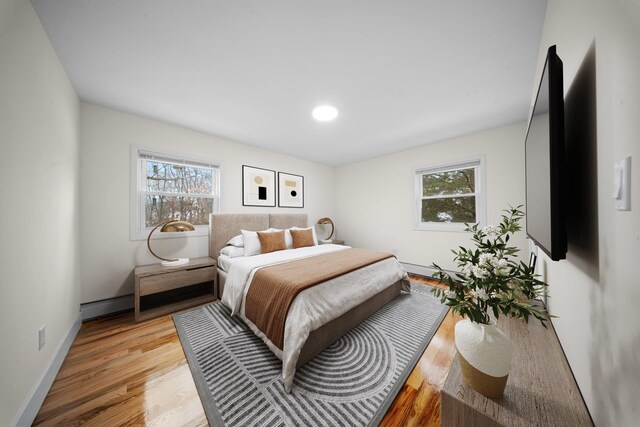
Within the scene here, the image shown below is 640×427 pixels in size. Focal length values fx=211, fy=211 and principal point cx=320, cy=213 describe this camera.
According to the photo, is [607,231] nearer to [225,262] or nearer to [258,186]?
[225,262]

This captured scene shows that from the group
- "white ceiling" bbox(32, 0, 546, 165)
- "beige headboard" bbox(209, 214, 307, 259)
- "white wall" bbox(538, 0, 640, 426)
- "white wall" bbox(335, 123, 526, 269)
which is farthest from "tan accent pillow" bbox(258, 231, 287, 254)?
"white wall" bbox(538, 0, 640, 426)

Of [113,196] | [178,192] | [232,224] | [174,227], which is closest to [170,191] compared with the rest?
[178,192]

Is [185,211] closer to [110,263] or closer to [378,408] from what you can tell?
[110,263]

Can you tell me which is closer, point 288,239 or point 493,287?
point 493,287

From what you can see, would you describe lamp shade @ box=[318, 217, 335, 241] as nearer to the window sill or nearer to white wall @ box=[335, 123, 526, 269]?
white wall @ box=[335, 123, 526, 269]

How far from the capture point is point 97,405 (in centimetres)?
133

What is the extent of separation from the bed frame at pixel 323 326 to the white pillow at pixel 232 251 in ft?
0.54

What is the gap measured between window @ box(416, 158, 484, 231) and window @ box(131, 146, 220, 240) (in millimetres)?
3641

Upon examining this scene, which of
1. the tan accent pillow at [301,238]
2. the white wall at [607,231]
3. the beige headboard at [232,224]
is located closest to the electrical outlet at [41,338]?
the beige headboard at [232,224]

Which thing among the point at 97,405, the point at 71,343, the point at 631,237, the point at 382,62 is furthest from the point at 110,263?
the point at 631,237

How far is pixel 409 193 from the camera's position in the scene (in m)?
4.06

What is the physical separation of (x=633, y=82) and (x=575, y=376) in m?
1.09

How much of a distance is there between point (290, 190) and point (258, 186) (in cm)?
75

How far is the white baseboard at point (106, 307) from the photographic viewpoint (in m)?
2.35
